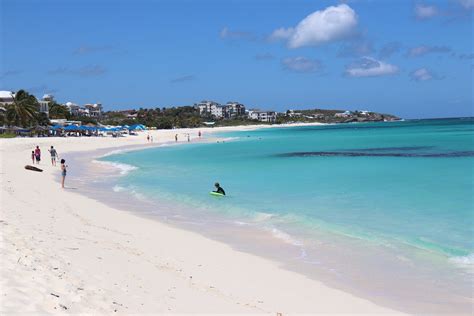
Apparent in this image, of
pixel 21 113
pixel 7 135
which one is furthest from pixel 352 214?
pixel 21 113

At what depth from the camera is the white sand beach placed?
601 cm

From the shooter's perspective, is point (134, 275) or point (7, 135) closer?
point (134, 275)

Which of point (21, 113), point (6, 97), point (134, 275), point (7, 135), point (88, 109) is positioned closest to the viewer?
point (134, 275)

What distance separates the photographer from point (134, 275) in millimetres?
7598

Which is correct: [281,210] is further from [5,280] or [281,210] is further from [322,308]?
[5,280]

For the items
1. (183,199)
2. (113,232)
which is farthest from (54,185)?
(113,232)

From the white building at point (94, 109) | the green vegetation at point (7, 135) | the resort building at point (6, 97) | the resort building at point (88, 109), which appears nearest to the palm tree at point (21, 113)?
the green vegetation at point (7, 135)

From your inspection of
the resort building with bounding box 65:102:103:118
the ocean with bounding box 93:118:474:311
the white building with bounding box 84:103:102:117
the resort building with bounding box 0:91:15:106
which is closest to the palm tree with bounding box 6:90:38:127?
the resort building with bounding box 0:91:15:106

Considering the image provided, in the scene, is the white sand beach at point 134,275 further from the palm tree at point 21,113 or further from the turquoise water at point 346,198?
the palm tree at point 21,113

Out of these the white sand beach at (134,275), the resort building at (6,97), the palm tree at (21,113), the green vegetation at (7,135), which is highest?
the resort building at (6,97)

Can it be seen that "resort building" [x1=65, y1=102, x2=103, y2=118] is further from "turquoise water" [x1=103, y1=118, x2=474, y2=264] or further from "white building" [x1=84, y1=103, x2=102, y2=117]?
"turquoise water" [x1=103, y1=118, x2=474, y2=264]

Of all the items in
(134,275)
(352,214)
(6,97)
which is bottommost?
(352,214)

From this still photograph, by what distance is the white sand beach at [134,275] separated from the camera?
6.01m

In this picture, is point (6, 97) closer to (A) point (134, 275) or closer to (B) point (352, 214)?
(B) point (352, 214)
